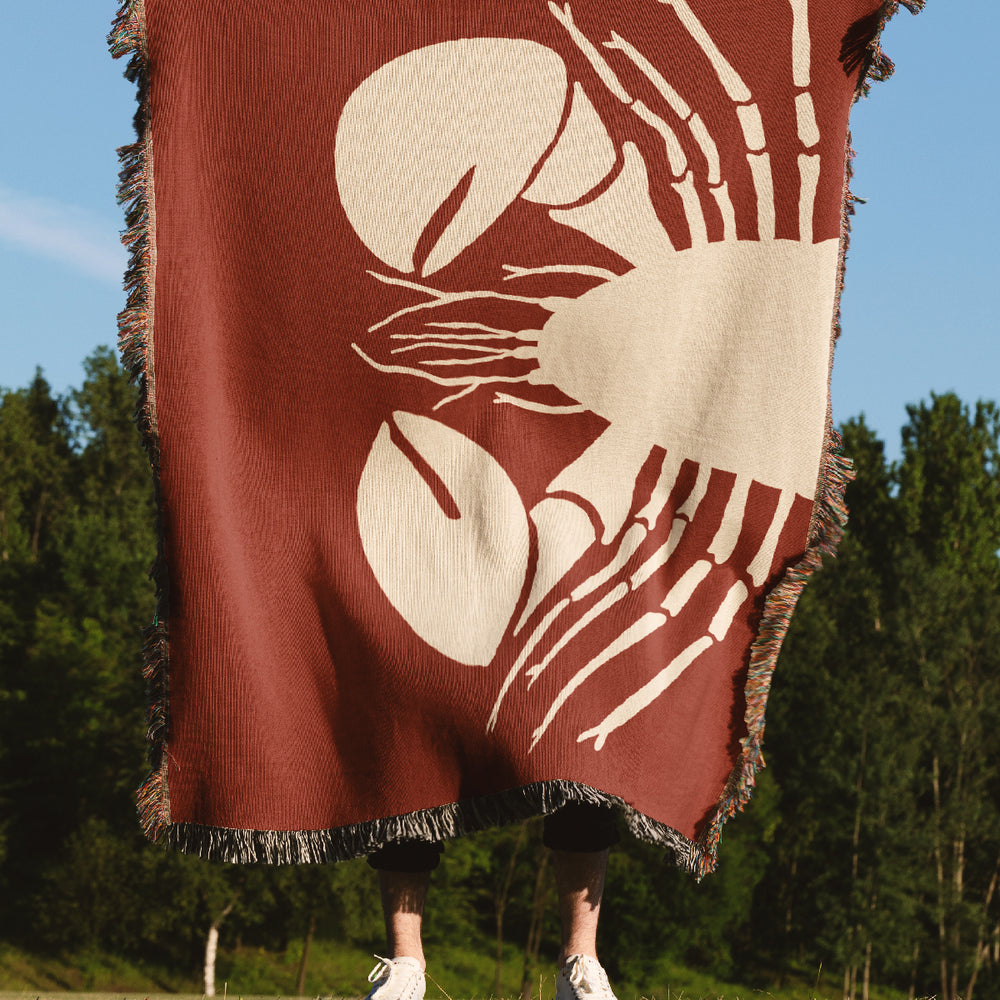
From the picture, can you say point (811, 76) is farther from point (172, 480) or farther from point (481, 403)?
point (172, 480)

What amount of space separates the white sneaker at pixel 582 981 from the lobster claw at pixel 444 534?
0.67m

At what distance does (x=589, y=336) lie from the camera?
8.98 ft

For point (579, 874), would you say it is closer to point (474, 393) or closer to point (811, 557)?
point (811, 557)

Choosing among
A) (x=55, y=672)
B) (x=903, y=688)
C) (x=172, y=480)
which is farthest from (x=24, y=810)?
(x=172, y=480)

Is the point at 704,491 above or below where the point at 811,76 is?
below

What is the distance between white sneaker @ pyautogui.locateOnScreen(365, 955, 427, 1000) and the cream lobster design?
735 millimetres

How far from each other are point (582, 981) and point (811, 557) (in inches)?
41.8

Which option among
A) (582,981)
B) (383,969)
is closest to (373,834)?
(383,969)

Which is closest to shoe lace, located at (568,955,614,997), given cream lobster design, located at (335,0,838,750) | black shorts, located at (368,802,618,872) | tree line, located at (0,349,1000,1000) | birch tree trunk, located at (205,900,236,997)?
black shorts, located at (368,802,618,872)

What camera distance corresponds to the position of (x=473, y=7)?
9.13 ft

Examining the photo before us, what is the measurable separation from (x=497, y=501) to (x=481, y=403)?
0.75 feet

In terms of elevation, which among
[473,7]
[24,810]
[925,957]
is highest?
[473,7]

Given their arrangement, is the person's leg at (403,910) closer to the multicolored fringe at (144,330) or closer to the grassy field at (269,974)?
the multicolored fringe at (144,330)

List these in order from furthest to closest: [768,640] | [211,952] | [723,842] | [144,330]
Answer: [723,842], [211,952], [768,640], [144,330]
